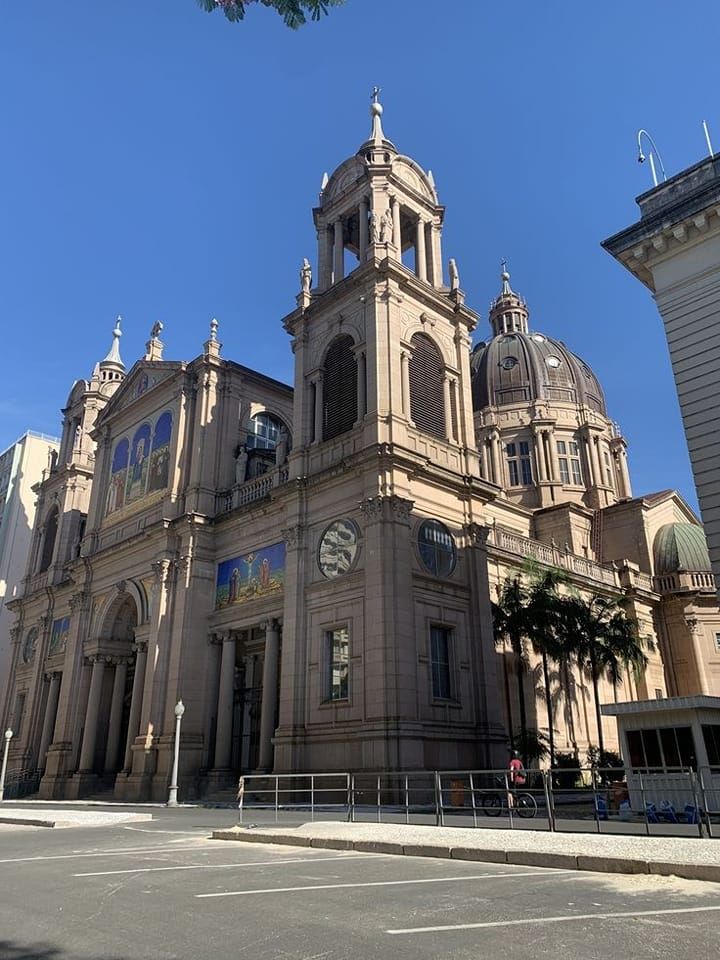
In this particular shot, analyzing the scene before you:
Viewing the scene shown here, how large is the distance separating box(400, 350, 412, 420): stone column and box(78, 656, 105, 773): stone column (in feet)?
77.8

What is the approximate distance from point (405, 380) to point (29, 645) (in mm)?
36433

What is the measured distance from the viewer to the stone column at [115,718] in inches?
1607

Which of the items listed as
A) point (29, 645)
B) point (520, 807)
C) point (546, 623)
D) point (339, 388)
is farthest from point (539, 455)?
point (520, 807)

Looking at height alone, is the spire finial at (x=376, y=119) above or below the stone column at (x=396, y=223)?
above

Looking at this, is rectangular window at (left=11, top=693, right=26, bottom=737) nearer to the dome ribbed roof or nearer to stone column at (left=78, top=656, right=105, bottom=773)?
stone column at (left=78, top=656, right=105, bottom=773)

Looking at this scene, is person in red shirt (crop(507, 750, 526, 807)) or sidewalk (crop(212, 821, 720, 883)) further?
person in red shirt (crop(507, 750, 526, 807))

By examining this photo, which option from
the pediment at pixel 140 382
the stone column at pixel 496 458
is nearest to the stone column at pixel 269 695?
the pediment at pixel 140 382

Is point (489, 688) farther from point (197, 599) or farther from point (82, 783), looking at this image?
point (82, 783)

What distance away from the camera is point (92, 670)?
4291cm

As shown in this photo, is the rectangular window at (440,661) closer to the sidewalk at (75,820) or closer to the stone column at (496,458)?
the sidewalk at (75,820)

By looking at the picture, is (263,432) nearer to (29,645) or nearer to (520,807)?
(29,645)

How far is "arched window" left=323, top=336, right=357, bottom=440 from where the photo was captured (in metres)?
33.0

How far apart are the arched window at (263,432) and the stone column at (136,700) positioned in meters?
Answer: 12.2

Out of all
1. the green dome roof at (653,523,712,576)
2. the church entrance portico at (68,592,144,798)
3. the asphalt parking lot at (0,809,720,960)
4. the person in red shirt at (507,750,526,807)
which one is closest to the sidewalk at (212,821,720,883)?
the asphalt parking lot at (0,809,720,960)
